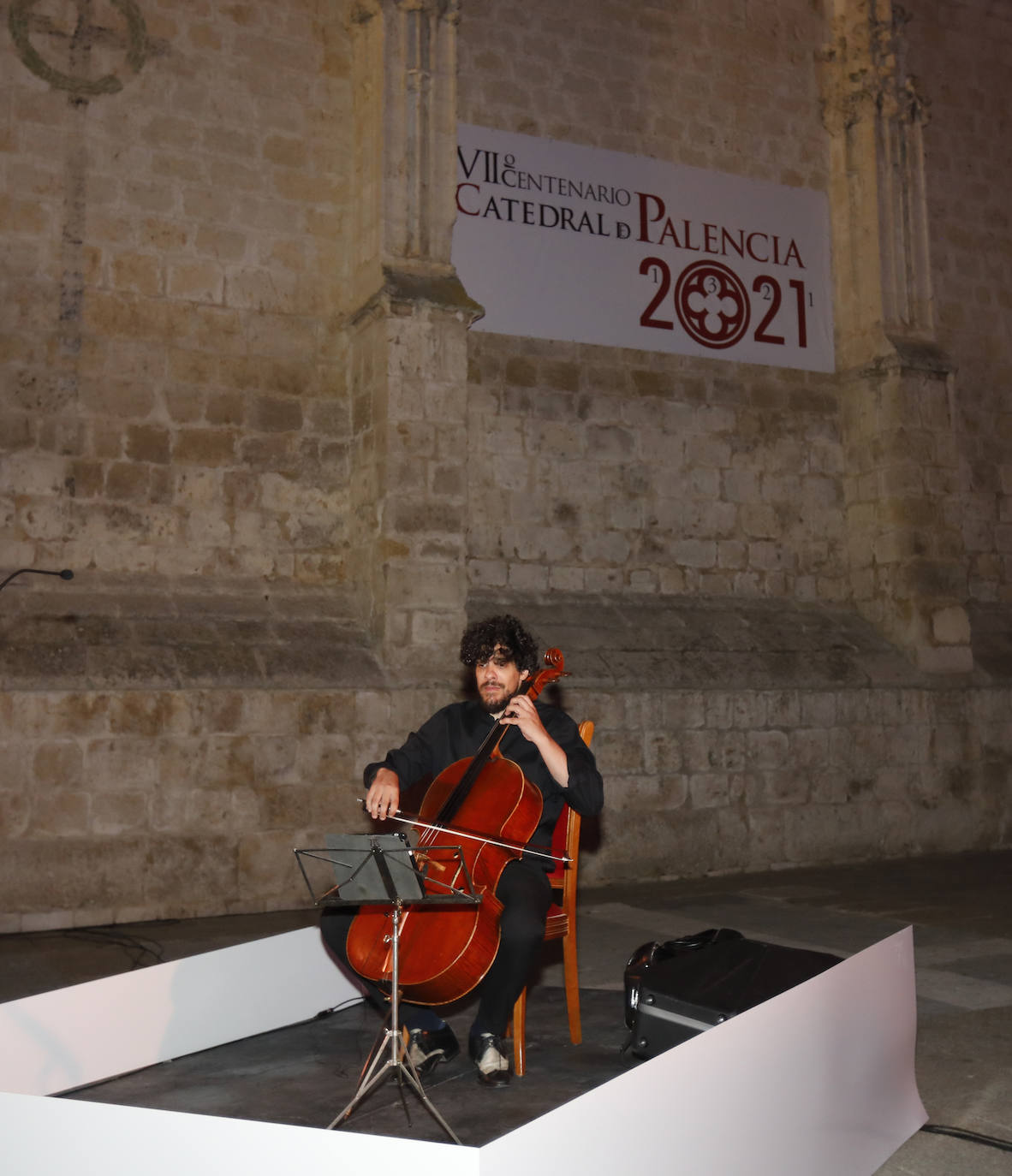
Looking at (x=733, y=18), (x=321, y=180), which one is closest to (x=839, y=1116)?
(x=321, y=180)

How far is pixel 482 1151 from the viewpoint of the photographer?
164 centimetres

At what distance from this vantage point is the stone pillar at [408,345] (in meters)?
6.69

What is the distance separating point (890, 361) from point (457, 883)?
6.49 m

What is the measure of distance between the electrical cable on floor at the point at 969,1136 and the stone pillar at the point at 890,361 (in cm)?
569

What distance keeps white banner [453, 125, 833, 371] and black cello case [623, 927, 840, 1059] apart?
5131mm

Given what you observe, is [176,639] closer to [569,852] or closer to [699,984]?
[569,852]

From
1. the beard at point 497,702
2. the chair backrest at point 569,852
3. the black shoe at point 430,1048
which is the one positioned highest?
the beard at point 497,702

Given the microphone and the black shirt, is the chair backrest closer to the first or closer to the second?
the black shirt

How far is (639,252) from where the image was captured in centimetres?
820

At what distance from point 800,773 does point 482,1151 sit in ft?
20.8

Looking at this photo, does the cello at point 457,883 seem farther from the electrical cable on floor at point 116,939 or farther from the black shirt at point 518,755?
the electrical cable on floor at point 116,939

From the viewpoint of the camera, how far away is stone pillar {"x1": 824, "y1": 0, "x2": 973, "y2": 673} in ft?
27.3

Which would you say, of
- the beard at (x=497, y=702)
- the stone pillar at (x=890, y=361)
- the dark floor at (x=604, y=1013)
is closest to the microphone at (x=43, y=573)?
the dark floor at (x=604, y=1013)

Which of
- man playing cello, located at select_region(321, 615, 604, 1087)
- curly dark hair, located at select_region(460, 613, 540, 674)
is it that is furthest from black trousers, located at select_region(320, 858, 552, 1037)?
curly dark hair, located at select_region(460, 613, 540, 674)
